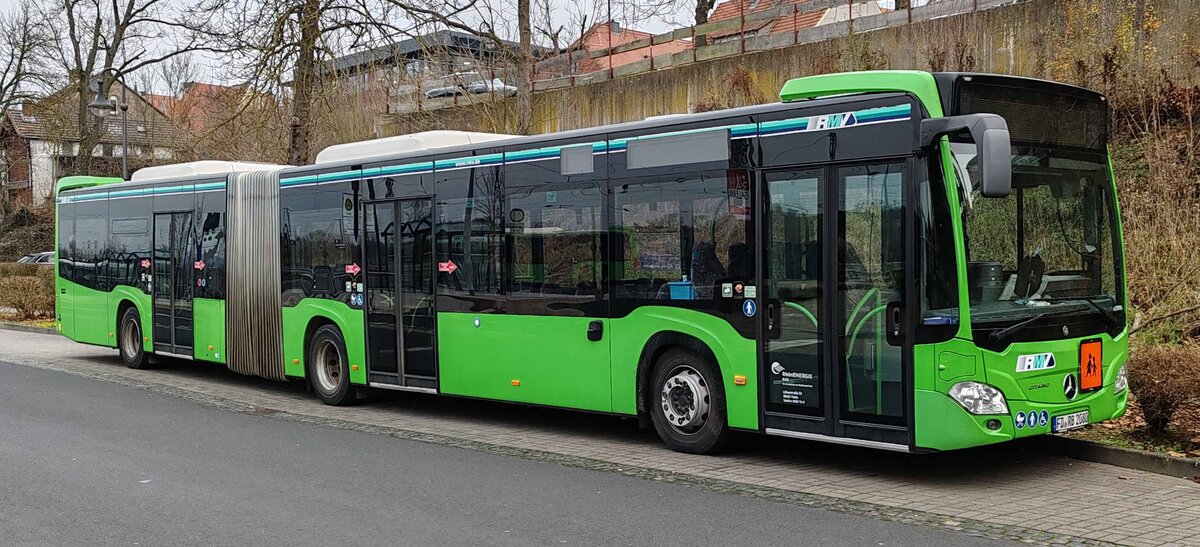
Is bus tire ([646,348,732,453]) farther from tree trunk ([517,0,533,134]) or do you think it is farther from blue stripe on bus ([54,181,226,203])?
tree trunk ([517,0,533,134])

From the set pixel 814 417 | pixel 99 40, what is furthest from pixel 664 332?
pixel 99 40

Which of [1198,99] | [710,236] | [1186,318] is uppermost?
[1198,99]

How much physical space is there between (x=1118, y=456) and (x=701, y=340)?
3367mm

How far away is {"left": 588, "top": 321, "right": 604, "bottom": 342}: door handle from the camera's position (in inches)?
421

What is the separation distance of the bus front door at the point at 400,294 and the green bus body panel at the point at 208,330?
375 centimetres

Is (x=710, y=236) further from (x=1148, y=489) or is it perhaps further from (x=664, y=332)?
(x=1148, y=489)

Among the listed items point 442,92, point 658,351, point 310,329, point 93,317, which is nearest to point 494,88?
point 442,92

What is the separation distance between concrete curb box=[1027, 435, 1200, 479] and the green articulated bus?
0.36 meters

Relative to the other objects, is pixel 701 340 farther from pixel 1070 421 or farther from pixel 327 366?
pixel 327 366

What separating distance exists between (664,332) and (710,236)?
99cm

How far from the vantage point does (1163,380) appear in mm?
9023

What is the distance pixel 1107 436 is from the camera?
9734 millimetres

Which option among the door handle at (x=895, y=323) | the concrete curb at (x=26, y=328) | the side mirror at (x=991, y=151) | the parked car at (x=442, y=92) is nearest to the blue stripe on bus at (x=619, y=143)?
the side mirror at (x=991, y=151)

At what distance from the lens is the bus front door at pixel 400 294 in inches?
500
